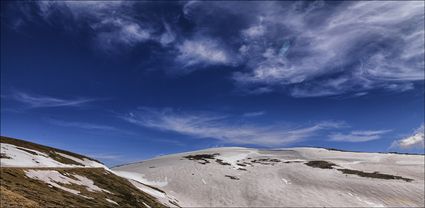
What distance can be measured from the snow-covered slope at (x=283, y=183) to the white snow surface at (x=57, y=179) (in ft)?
58.3

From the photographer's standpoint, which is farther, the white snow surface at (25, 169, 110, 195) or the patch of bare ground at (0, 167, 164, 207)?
the white snow surface at (25, 169, 110, 195)

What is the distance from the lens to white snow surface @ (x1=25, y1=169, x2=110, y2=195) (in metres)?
34.3

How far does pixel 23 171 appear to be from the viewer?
33.2 m

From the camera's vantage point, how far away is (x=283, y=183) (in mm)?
82250

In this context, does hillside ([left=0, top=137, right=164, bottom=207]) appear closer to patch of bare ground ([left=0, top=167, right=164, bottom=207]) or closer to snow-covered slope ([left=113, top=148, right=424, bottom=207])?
patch of bare ground ([left=0, top=167, right=164, bottom=207])

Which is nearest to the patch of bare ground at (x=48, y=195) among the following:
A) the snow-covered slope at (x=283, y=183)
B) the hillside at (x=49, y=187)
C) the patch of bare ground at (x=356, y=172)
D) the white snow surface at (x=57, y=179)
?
the hillside at (x=49, y=187)

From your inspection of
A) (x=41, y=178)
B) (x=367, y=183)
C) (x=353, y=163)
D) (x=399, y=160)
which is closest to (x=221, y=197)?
(x=367, y=183)

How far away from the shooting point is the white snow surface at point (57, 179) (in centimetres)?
3428

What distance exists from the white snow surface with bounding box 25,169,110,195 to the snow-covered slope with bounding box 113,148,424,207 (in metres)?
17.8

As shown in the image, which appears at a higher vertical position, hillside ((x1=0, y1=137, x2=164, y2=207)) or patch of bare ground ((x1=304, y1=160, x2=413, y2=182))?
patch of bare ground ((x1=304, y1=160, x2=413, y2=182))

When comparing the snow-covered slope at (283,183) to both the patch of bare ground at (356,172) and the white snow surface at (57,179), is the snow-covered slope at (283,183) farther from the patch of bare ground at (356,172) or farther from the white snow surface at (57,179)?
the white snow surface at (57,179)

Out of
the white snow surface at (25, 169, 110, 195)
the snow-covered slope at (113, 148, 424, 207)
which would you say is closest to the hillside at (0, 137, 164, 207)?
the white snow surface at (25, 169, 110, 195)

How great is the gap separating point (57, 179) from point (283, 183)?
56.6 m

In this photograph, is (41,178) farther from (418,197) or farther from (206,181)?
(418,197)
